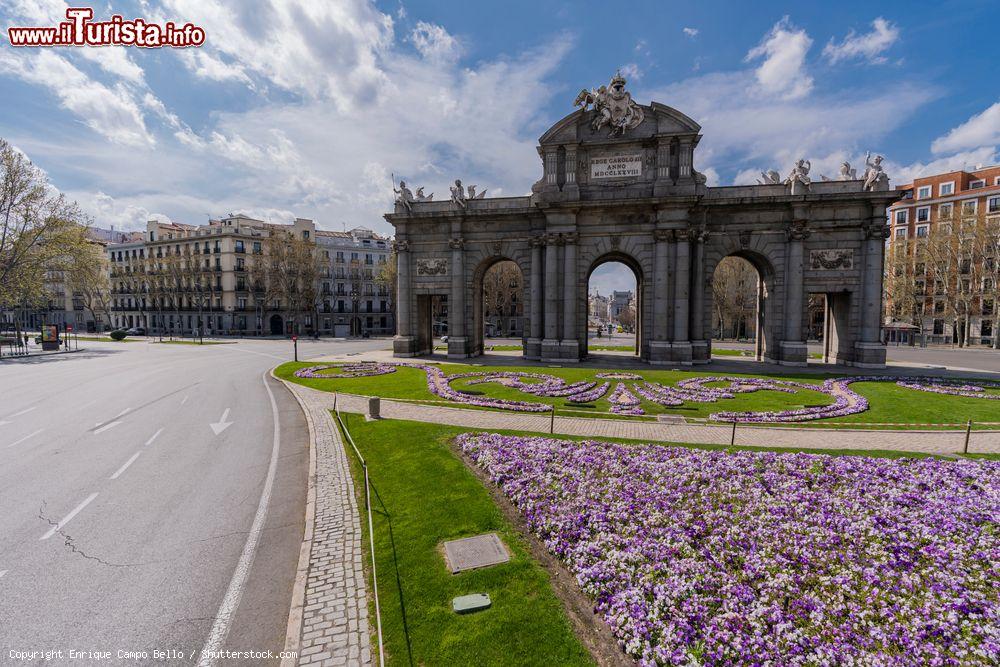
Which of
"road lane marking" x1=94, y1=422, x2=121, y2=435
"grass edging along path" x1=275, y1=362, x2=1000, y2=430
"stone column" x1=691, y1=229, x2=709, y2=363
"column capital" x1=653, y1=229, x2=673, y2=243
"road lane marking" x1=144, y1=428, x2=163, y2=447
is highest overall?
"column capital" x1=653, y1=229, x2=673, y2=243

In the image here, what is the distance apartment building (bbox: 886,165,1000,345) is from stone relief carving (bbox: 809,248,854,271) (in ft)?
153

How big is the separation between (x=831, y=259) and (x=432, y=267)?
3583 cm

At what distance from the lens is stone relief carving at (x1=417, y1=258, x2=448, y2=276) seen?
41031 mm

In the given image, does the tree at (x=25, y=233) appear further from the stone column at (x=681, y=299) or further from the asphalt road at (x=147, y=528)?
the stone column at (x=681, y=299)

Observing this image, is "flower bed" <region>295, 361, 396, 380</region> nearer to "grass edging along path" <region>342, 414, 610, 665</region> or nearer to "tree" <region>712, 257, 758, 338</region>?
"grass edging along path" <region>342, 414, 610, 665</region>

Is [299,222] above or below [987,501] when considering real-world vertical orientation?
above

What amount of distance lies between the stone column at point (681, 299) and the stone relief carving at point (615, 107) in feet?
33.3

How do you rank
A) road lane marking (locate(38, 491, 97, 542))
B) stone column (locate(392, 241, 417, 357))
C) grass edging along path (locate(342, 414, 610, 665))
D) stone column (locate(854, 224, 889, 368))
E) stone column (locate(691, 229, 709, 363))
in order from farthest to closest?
stone column (locate(392, 241, 417, 357)) → stone column (locate(691, 229, 709, 363)) → stone column (locate(854, 224, 889, 368)) → road lane marking (locate(38, 491, 97, 542)) → grass edging along path (locate(342, 414, 610, 665))

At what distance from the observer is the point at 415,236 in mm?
41312

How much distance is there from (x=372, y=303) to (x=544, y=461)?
9468 cm

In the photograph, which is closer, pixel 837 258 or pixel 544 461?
pixel 544 461

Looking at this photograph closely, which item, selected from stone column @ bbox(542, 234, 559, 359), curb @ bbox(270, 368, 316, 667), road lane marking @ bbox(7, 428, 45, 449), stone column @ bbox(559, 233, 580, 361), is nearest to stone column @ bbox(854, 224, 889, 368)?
stone column @ bbox(559, 233, 580, 361)

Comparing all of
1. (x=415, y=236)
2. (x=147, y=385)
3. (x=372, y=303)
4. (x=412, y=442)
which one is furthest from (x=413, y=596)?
(x=372, y=303)

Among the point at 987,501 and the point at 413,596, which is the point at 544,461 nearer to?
the point at 413,596
